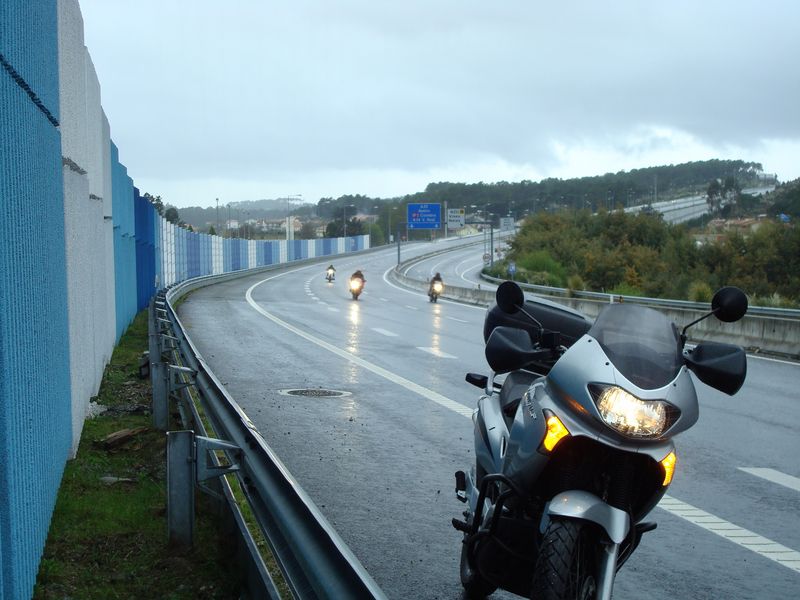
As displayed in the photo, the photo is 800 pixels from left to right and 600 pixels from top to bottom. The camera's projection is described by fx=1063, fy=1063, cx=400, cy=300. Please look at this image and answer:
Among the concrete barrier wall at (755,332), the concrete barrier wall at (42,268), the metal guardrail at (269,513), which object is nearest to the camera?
the metal guardrail at (269,513)

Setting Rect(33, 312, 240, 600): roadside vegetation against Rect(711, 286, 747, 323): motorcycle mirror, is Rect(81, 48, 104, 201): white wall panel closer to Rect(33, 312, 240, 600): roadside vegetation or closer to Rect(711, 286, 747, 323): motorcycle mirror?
Rect(33, 312, 240, 600): roadside vegetation

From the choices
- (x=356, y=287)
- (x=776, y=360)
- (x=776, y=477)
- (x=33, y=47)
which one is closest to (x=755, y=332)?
(x=776, y=360)

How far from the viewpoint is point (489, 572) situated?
4.77 m

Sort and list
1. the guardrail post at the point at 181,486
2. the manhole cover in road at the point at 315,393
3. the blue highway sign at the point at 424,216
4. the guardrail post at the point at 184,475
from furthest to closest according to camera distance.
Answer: the blue highway sign at the point at 424,216 < the manhole cover in road at the point at 315,393 < the guardrail post at the point at 181,486 < the guardrail post at the point at 184,475

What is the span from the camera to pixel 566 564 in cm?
408

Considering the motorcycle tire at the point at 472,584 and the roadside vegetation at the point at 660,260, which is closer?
the motorcycle tire at the point at 472,584

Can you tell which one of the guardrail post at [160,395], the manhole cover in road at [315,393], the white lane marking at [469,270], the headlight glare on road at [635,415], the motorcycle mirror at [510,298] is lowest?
the white lane marking at [469,270]

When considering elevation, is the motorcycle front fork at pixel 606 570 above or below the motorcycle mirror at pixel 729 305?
below

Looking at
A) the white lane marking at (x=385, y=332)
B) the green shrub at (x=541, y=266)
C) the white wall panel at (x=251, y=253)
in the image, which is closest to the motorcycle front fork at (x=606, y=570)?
the white lane marking at (x=385, y=332)

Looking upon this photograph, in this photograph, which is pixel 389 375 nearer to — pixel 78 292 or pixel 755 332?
pixel 78 292

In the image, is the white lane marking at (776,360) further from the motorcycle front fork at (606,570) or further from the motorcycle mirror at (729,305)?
the motorcycle front fork at (606,570)

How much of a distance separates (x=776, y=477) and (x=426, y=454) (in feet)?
10.7

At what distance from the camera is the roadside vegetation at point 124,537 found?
5895mm

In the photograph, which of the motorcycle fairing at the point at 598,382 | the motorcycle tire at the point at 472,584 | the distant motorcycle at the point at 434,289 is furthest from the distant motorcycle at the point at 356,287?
the motorcycle fairing at the point at 598,382
